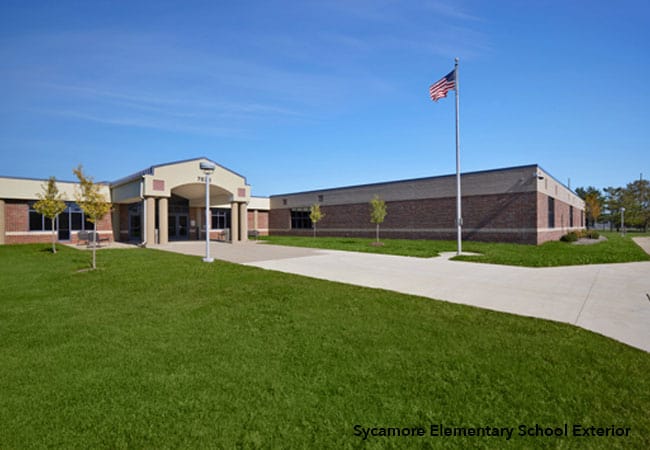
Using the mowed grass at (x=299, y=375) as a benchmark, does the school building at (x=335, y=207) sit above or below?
→ above

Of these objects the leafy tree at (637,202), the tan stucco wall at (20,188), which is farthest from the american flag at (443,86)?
the leafy tree at (637,202)

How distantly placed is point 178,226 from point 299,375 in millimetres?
31544

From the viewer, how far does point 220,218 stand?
115 ft

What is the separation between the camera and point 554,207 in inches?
1030

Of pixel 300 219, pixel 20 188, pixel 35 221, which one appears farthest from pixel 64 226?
pixel 300 219

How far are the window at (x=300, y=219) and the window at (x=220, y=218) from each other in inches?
283

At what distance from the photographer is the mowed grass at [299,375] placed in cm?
295

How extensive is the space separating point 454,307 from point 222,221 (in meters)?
31.6

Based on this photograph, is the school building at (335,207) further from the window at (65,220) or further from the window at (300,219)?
the window at (300,219)

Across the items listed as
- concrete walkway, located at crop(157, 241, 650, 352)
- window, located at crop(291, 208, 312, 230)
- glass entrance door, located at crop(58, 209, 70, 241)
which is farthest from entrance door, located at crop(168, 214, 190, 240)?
concrete walkway, located at crop(157, 241, 650, 352)

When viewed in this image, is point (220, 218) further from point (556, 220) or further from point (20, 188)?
point (556, 220)

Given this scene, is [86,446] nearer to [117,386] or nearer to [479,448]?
[117,386]

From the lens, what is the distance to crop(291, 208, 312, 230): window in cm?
3641

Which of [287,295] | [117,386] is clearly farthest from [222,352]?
[287,295]
